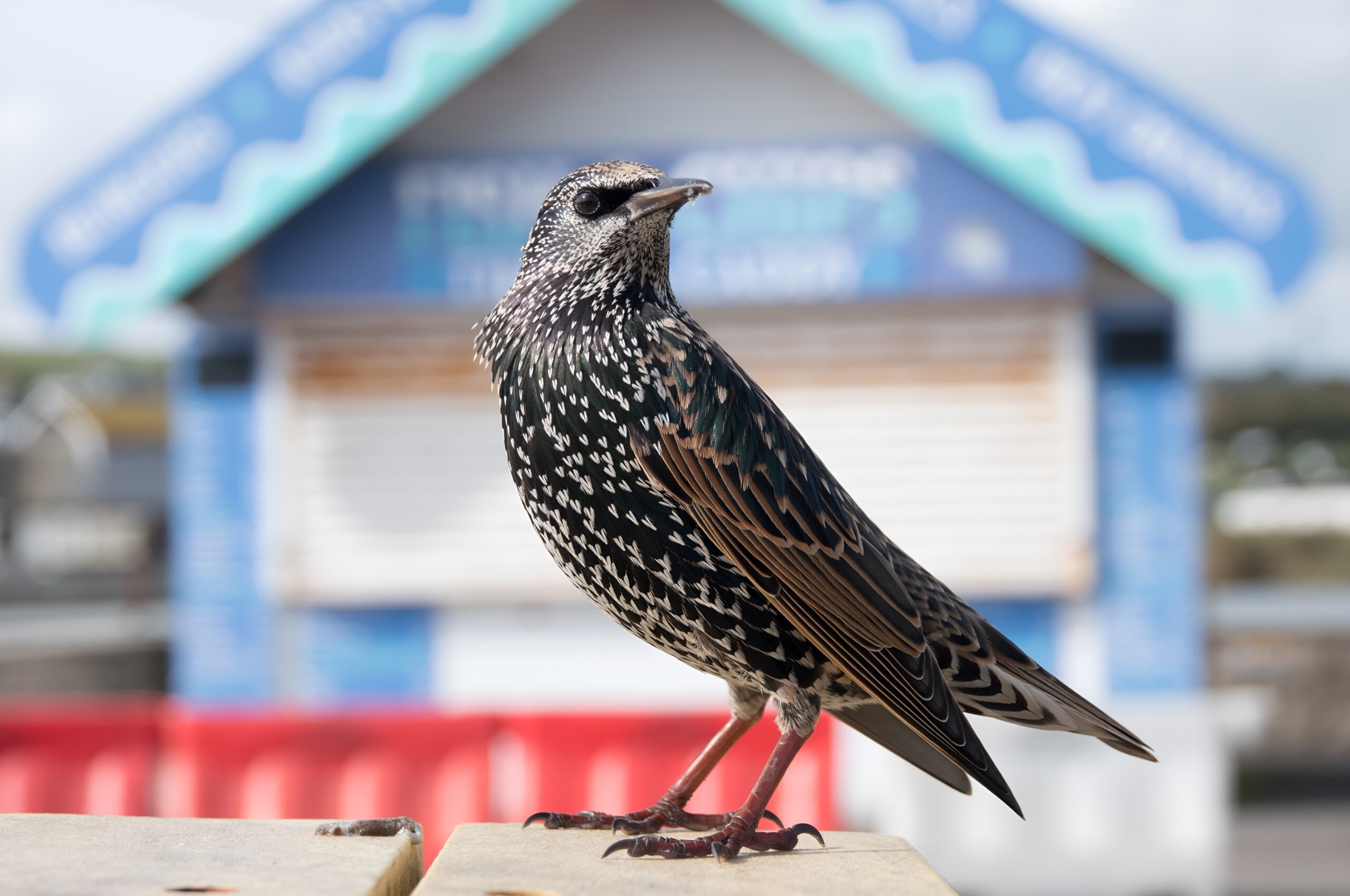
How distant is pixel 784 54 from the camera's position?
704cm

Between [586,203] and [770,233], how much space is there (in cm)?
496

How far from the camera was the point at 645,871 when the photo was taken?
6.14 feet

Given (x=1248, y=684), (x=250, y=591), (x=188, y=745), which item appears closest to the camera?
(x=188, y=745)

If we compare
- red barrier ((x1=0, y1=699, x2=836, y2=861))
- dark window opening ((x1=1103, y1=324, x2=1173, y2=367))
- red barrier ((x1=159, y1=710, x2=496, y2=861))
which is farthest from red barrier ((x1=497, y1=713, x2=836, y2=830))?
dark window opening ((x1=1103, y1=324, x2=1173, y2=367))

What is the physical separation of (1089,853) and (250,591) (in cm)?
459

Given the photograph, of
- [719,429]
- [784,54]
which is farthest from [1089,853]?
[719,429]

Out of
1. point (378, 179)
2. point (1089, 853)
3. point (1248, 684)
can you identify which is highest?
point (378, 179)

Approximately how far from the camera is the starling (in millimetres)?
1846

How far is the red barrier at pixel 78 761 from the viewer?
211 inches

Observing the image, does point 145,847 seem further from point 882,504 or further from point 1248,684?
point 1248,684

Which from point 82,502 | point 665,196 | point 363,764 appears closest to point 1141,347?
point 363,764

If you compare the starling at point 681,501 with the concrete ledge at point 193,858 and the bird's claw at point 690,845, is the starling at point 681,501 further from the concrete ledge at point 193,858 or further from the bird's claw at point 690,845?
the concrete ledge at point 193,858

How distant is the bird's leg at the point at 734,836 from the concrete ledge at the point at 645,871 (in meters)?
0.02

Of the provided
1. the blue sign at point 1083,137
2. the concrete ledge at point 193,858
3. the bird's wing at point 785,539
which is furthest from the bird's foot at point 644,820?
the blue sign at point 1083,137
